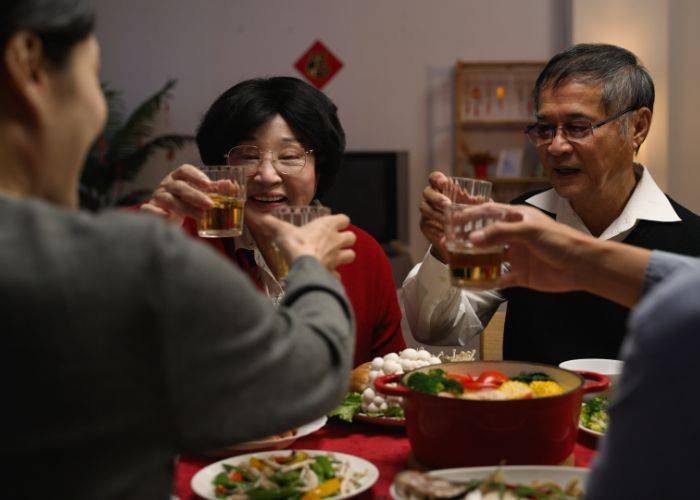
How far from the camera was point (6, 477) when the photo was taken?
799mm

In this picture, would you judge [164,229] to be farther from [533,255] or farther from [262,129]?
[262,129]

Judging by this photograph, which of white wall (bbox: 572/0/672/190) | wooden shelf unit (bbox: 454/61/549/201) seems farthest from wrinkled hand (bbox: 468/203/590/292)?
wooden shelf unit (bbox: 454/61/549/201)

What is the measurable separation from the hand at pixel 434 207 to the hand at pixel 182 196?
0.52 meters

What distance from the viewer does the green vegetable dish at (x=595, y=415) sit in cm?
149

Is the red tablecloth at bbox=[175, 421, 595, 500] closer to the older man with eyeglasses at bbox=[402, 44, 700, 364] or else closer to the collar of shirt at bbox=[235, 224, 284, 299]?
the collar of shirt at bbox=[235, 224, 284, 299]

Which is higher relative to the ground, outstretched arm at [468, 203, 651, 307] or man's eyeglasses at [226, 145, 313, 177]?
man's eyeglasses at [226, 145, 313, 177]

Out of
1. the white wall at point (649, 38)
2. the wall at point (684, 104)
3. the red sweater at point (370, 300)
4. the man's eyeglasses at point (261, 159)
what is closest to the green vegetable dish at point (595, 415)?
the red sweater at point (370, 300)

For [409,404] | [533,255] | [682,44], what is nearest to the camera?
[409,404]

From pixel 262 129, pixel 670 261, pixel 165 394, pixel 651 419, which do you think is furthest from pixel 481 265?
pixel 262 129

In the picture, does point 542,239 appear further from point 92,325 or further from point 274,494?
point 92,325

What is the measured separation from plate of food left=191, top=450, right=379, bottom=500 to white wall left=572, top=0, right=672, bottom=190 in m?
5.71

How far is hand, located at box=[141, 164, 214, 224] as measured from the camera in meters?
1.78

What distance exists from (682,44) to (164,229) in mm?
6592

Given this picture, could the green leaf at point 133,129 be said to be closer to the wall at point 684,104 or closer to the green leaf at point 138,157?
the green leaf at point 138,157
